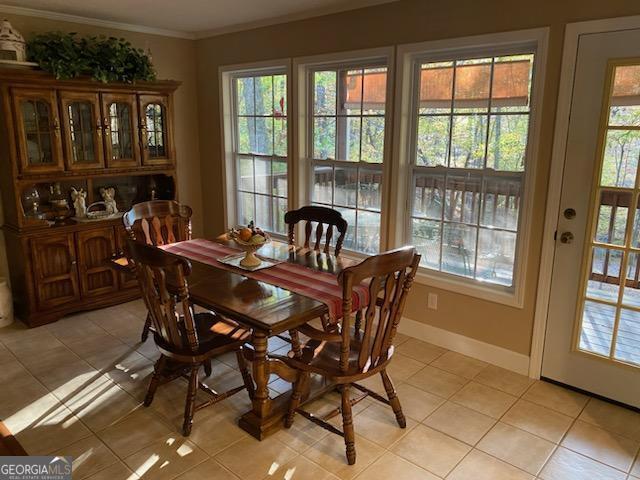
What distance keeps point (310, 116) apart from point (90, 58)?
70.0 inches

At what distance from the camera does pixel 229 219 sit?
4.96 metres

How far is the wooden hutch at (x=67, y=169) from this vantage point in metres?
3.64

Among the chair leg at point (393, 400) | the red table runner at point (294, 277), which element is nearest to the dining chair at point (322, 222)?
the red table runner at point (294, 277)

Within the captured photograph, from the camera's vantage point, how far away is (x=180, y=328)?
2688 millimetres

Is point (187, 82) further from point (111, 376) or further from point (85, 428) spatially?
point (85, 428)

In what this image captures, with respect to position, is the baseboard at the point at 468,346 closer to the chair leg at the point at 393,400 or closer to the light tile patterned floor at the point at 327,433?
the light tile patterned floor at the point at 327,433

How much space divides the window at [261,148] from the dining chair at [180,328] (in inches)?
75.8

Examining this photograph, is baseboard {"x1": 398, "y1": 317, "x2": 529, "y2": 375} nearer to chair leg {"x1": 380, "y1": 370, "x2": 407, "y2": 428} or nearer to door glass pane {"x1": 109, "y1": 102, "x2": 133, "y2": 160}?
chair leg {"x1": 380, "y1": 370, "x2": 407, "y2": 428}

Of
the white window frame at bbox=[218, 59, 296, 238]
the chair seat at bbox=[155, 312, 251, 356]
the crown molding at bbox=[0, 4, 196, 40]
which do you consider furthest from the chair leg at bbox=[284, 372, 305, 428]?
the crown molding at bbox=[0, 4, 196, 40]

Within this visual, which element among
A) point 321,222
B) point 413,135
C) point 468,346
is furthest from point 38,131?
point 468,346

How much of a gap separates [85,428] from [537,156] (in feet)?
9.55

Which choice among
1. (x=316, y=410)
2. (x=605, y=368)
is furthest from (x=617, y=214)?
(x=316, y=410)

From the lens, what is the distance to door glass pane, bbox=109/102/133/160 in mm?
4129

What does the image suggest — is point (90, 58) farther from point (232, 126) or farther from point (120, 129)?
point (232, 126)
